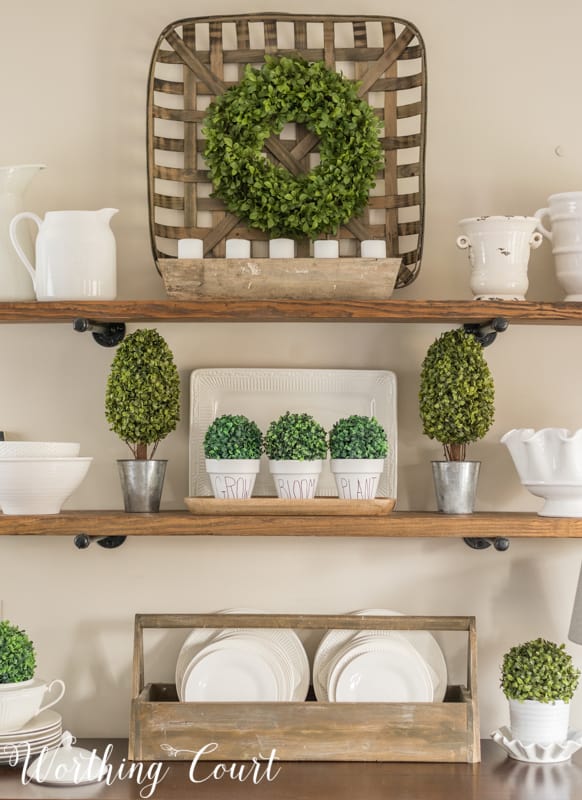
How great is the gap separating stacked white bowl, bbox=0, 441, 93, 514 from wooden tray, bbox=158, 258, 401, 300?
1.22 feet

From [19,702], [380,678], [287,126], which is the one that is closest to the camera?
[19,702]

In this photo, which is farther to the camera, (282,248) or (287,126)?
(287,126)

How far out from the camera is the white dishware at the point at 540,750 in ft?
5.61

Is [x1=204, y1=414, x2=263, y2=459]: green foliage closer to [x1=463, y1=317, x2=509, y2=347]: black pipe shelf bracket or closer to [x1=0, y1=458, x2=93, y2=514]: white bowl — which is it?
[x1=0, y1=458, x2=93, y2=514]: white bowl

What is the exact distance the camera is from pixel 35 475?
5.63 ft

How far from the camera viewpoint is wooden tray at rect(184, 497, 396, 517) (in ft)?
5.60

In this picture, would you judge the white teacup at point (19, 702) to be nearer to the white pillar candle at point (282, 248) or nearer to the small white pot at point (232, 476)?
the small white pot at point (232, 476)

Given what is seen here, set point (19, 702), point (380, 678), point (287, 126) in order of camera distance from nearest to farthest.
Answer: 1. point (19, 702)
2. point (380, 678)
3. point (287, 126)

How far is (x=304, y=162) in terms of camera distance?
6.17ft

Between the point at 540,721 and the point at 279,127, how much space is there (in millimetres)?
1203

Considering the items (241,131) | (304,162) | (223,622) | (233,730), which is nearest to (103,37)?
(241,131)

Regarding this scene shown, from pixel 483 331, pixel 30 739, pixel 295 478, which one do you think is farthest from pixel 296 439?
pixel 30 739

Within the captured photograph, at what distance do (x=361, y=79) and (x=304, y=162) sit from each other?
0.20 metres

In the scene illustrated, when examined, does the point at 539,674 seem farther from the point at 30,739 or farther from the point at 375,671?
the point at 30,739
